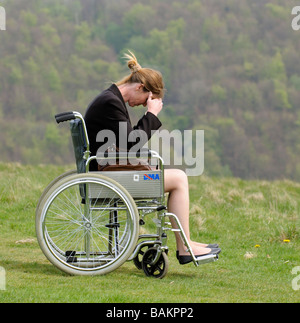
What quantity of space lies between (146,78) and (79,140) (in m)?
0.63

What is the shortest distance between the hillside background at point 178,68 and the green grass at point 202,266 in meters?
39.8

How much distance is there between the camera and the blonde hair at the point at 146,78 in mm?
4266

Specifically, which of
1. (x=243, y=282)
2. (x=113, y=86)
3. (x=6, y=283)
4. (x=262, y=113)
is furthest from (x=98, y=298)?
(x=262, y=113)

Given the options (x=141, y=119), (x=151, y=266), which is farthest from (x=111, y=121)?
(x=151, y=266)

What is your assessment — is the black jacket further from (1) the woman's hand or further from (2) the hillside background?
(2) the hillside background

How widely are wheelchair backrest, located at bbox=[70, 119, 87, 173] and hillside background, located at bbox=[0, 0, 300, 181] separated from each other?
43.0 m

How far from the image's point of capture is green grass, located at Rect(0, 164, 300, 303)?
3525 millimetres

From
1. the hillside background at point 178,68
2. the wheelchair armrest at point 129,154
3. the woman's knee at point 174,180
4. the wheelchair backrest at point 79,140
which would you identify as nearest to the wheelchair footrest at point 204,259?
the woman's knee at point 174,180

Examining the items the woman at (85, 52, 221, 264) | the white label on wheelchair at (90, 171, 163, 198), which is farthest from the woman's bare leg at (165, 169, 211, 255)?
the white label on wheelchair at (90, 171, 163, 198)

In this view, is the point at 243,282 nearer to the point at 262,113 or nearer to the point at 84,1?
the point at 262,113

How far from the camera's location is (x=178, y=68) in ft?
197

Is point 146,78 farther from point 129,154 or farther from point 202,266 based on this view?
point 202,266

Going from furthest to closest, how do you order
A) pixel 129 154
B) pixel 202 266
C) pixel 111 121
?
pixel 202 266 → pixel 111 121 → pixel 129 154
